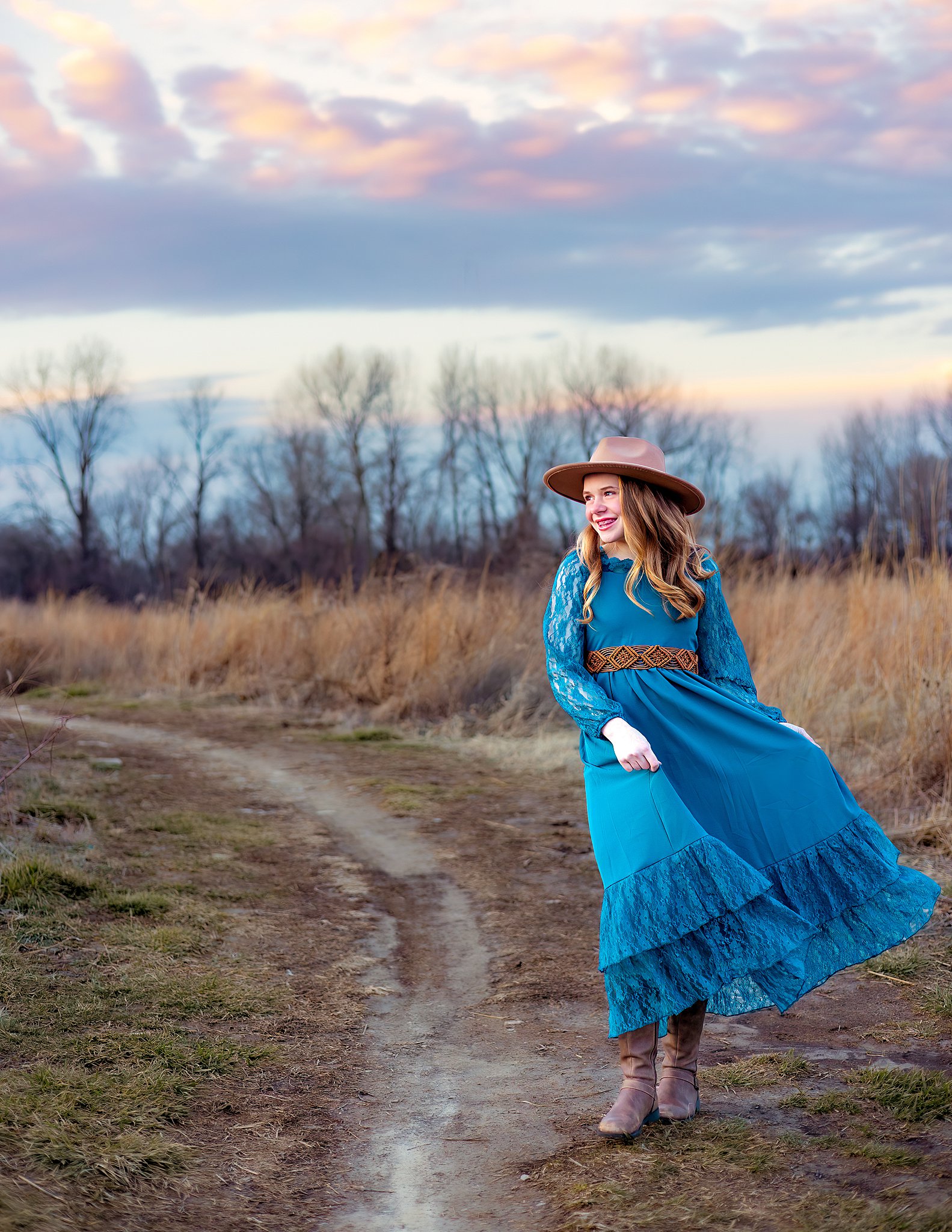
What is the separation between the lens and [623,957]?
9.37ft

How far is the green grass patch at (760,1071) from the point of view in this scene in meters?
3.39

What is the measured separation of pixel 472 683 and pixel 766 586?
304 centimetres

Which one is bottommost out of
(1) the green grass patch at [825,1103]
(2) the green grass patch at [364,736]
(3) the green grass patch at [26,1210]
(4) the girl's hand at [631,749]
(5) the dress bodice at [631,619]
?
(2) the green grass patch at [364,736]

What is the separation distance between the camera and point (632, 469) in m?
3.17

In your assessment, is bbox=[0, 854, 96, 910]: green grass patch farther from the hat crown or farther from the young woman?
the hat crown

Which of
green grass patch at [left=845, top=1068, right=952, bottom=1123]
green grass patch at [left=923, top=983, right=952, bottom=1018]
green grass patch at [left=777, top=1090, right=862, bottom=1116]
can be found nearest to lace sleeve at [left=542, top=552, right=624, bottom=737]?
green grass patch at [left=777, top=1090, right=862, bottom=1116]

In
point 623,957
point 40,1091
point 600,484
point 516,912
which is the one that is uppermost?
point 600,484

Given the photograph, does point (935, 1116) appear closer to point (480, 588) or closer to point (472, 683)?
point (472, 683)

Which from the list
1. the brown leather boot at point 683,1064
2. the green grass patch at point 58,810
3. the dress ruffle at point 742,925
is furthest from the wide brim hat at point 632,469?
the green grass patch at point 58,810

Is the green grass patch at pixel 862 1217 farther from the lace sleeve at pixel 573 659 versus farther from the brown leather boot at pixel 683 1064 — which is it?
the lace sleeve at pixel 573 659

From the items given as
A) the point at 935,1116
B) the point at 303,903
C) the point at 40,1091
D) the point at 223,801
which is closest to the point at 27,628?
the point at 223,801

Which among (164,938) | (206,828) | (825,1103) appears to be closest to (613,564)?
(825,1103)

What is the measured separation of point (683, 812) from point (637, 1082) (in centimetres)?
75

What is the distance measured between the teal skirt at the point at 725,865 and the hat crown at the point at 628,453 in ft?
1.95
